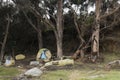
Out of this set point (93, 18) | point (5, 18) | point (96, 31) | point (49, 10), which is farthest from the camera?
point (5, 18)

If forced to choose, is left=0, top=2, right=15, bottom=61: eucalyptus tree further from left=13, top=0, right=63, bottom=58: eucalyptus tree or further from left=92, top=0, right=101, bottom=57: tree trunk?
left=92, top=0, right=101, bottom=57: tree trunk

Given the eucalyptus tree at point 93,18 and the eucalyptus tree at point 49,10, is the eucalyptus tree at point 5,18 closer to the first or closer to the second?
the eucalyptus tree at point 49,10

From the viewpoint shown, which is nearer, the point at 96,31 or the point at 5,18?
the point at 96,31

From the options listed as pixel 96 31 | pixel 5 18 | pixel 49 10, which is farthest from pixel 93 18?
pixel 5 18

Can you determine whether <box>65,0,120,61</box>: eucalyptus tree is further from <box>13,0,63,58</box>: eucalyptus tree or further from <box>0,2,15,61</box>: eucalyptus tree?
<box>0,2,15,61</box>: eucalyptus tree

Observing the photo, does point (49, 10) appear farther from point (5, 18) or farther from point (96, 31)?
point (5, 18)

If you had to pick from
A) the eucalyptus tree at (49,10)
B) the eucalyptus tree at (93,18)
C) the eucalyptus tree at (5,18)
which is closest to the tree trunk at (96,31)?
the eucalyptus tree at (93,18)

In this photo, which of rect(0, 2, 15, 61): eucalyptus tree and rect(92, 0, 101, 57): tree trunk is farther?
rect(0, 2, 15, 61): eucalyptus tree

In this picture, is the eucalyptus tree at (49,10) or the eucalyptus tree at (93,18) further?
the eucalyptus tree at (49,10)

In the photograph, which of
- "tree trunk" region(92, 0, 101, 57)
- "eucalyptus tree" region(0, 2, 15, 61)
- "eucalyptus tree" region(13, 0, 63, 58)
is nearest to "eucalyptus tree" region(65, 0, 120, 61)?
"tree trunk" region(92, 0, 101, 57)

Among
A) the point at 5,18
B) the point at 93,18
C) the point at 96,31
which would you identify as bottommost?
the point at 96,31

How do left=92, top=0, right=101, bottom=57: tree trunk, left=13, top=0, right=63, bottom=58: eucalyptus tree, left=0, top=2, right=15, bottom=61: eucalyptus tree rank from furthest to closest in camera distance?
left=0, top=2, right=15, bottom=61: eucalyptus tree, left=13, top=0, right=63, bottom=58: eucalyptus tree, left=92, top=0, right=101, bottom=57: tree trunk

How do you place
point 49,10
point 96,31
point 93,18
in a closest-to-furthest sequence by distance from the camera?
1. point 96,31
2. point 93,18
3. point 49,10

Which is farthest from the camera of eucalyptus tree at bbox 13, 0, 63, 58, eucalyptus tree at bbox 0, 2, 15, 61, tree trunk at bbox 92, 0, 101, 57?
eucalyptus tree at bbox 0, 2, 15, 61
